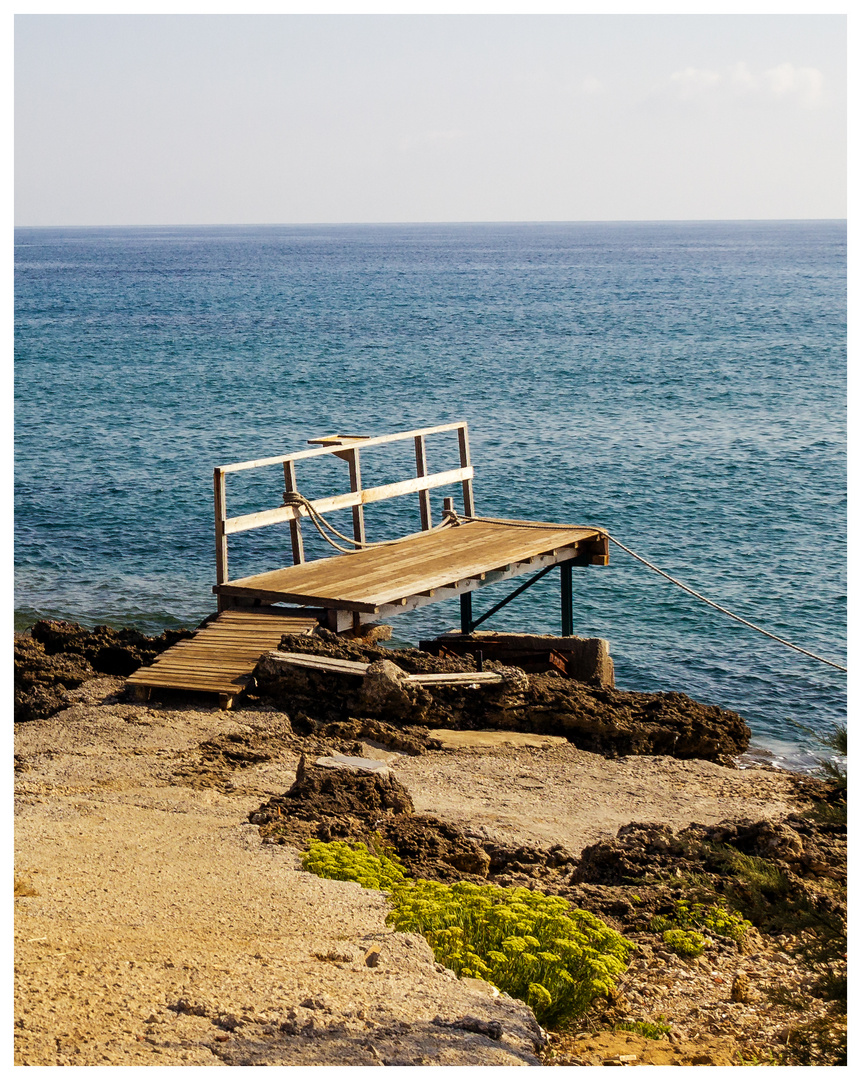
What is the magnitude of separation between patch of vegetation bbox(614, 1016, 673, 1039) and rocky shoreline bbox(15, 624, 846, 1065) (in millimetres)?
21

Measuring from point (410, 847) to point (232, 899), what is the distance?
1636 millimetres

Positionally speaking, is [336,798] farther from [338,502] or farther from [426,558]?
[338,502]

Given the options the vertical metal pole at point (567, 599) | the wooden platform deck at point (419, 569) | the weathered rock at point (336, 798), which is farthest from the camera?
the vertical metal pole at point (567, 599)

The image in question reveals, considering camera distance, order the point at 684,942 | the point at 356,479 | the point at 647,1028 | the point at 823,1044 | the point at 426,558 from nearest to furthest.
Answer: the point at 823,1044 < the point at 647,1028 < the point at 684,942 < the point at 426,558 < the point at 356,479

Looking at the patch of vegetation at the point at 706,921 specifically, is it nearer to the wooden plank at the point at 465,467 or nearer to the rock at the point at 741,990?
the rock at the point at 741,990

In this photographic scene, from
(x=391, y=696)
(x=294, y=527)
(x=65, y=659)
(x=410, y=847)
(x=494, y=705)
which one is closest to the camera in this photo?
(x=410, y=847)

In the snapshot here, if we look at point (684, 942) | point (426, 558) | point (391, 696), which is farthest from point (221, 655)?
point (684, 942)

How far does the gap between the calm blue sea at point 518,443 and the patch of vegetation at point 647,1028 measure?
359 inches

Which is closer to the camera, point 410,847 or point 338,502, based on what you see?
point 410,847

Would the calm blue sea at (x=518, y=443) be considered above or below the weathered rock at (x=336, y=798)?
above

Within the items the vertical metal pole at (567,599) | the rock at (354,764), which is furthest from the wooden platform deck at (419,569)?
the rock at (354,764)

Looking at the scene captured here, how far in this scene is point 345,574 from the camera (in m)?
13.3

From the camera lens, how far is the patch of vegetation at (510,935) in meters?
5.71

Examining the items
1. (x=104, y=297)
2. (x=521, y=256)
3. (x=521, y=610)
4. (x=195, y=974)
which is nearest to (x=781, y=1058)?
(x=195, y=974)
